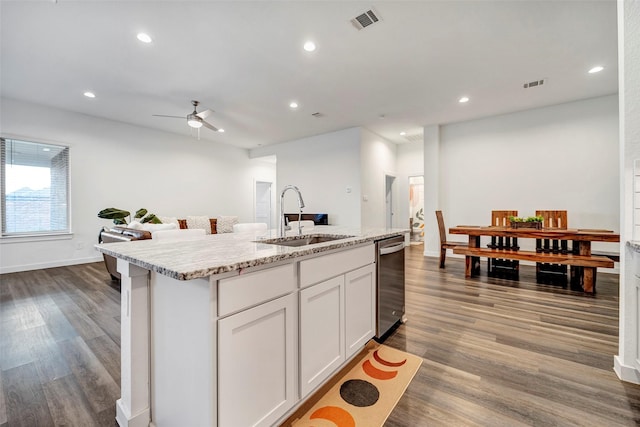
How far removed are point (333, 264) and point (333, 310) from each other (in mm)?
273

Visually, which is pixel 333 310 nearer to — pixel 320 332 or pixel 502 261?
pixel 320 332

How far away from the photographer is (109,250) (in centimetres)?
132

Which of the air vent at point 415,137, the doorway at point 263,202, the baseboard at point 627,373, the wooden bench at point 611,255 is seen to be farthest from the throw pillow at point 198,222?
the wooden bench at point 611,255

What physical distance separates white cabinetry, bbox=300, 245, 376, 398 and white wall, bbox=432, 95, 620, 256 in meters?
4.48

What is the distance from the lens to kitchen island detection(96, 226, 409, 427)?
3.18 ft

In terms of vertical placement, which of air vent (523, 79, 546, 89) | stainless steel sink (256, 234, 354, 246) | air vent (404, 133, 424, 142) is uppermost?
air vent (404, 133, 424, 142)

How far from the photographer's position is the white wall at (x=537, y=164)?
4320 millimetres

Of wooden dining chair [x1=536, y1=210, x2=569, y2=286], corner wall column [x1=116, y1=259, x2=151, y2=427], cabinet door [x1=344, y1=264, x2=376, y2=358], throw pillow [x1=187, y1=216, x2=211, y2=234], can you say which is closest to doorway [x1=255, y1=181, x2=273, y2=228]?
Result: throw pillow [x1=187, y1=216, x2=211, y2=234]

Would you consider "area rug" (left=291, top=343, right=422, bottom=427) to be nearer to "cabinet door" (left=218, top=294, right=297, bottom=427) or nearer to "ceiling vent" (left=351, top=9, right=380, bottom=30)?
"cabinet door" (left=218, top=294, right=297, bottom=427)

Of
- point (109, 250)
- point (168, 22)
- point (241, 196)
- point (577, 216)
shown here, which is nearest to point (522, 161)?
point (577, 216)

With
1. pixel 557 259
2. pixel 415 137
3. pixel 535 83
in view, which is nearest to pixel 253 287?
pixel 557 259

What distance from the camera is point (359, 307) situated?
6.03 feet

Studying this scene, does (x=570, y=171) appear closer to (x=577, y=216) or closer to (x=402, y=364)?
(x=577, y=216)

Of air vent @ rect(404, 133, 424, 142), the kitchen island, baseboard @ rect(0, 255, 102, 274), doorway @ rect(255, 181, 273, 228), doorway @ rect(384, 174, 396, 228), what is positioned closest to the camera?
the kitchen island
